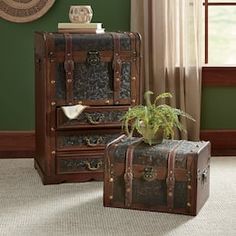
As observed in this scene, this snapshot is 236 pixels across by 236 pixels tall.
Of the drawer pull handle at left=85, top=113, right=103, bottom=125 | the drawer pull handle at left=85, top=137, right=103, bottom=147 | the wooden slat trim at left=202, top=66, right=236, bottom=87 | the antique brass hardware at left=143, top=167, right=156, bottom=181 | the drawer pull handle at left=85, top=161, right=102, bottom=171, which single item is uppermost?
the wooden slat trim at left=202, top=66, right=236, bottom=87

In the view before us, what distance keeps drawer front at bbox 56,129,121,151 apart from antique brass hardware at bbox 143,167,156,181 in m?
0.68

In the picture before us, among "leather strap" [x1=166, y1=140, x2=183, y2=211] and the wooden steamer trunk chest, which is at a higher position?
the wooden steamer trunk chest

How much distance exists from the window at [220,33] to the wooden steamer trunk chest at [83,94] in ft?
3.66

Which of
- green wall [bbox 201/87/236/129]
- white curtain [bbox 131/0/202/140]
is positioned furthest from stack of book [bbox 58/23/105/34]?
green wall [bbox 201/87/236/129]

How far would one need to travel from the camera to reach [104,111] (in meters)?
4.02

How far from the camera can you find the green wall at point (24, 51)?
4.73m

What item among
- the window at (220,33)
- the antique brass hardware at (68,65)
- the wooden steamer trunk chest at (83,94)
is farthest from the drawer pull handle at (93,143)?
the window at (220,33)

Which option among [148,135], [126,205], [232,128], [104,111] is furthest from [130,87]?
[232,128]

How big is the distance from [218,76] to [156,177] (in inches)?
65.0

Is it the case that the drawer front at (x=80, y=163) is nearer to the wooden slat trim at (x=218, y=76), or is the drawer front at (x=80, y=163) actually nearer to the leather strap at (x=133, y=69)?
the leather strap at (x=133, y=69)

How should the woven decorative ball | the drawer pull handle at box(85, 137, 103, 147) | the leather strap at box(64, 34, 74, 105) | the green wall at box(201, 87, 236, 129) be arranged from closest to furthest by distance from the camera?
the leather strap at box(64, 34, 74, 105)
the drawer pull handle at box(85, 137, 103, 147)
the woven decorative ball
the green wall at box(201, 87, 236, 129)

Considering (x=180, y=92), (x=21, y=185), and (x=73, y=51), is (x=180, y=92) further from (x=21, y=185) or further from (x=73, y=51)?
(x=21, y=185)

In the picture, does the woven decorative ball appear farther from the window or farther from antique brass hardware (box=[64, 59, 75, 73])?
the window

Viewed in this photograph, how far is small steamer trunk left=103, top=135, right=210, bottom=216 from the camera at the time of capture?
11.1 ft
